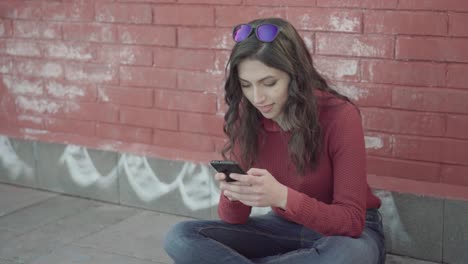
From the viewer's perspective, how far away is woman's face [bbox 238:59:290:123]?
2.96 m

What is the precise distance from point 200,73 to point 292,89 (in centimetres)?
159

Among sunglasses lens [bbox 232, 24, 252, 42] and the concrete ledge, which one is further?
the concrete ledge

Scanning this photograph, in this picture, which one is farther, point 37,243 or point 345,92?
point 37,243

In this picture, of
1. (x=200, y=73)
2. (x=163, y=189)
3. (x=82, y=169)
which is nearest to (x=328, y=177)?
(x=200, y=73)

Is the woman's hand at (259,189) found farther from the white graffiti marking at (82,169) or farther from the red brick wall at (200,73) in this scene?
the white graffiti marking at (82,169)

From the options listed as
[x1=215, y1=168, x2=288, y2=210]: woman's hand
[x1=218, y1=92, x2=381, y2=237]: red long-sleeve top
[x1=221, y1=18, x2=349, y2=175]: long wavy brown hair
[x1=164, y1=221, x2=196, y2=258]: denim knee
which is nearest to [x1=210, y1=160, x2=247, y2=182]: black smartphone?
[x1=215, y1=168, x2=288, y2=210]: woman's hand

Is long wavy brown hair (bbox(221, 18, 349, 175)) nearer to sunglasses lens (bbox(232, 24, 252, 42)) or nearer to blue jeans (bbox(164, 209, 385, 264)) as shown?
sunglasses lens (bbox(232, 24, 252, 42))

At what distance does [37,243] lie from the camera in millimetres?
4379

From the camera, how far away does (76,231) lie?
4.57 meters

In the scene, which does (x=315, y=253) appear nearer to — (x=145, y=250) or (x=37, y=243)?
(x=145, y=250)

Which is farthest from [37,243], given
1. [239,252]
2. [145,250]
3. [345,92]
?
[345,92]

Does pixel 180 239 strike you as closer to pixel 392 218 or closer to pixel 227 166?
pixel 227 166

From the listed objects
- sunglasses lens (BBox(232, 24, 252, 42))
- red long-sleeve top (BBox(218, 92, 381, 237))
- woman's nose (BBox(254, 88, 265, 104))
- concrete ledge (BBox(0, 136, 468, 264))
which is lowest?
concrete ledge (BBox(0, 136, 468, 264))

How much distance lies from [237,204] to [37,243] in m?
1.67
